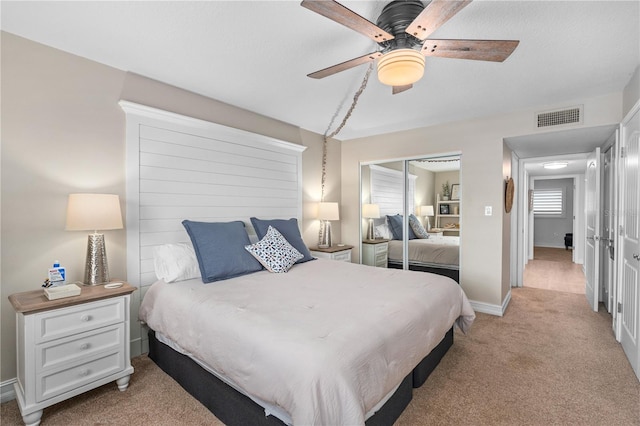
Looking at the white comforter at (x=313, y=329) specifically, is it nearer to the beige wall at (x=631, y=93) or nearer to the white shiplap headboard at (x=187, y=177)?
the white shiplap headboard at (x=187, y=177)

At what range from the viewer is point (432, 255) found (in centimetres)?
423

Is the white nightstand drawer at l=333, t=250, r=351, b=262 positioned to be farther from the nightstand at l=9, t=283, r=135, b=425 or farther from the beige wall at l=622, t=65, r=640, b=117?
the beige wall at l=622, t=65, r=640, b=117

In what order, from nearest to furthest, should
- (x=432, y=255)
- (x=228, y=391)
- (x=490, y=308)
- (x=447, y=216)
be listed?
1. (x=228, y=391)
2. (x=490, y=308)
3. (x=447, y=216)
4. (x=432, y=255)

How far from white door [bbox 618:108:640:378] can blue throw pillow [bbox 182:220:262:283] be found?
3023mm

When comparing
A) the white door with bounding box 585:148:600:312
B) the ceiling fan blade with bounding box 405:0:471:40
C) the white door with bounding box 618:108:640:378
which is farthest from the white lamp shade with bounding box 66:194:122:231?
the white door with bounding box 585:148:600:312

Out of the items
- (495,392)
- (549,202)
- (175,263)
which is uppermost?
(549,202)

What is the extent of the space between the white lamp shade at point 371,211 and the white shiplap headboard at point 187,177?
4.49 ft

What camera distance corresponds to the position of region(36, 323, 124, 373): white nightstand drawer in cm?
183

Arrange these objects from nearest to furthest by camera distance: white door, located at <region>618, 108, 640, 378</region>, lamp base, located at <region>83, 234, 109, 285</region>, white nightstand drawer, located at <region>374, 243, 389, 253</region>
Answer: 1. lamp base, located at <region>83, 234, 109, 285</region>
2. white door, located at <region>618, 108, 640, 378</region>
3. white nightstand drawer, located at <region>374, 243, 389, 253</region>

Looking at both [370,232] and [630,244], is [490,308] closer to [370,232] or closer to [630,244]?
[630,244]

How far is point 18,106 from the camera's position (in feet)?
6.89

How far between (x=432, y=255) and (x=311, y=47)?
311 cm

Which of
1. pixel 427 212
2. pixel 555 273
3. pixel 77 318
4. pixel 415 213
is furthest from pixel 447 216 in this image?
pixel 77 318

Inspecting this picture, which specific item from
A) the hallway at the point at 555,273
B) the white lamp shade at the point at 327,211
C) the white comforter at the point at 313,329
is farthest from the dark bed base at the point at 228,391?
the hallway at the point at 555,273
